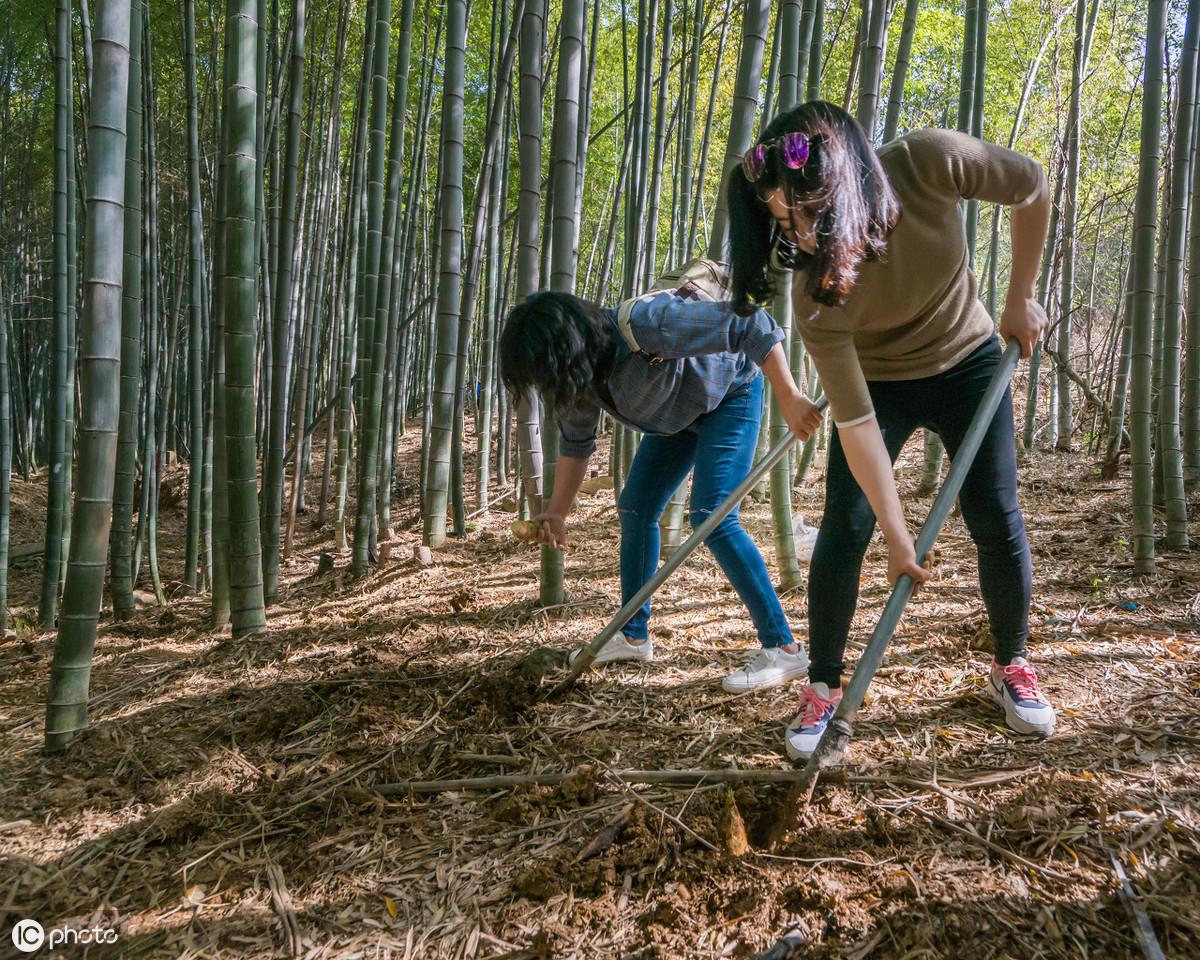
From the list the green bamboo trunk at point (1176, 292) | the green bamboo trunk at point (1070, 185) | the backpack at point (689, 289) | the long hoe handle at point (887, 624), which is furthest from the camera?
the green bamboo trunk at point (1070, 185)

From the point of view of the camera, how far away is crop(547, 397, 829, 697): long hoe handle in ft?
5.69

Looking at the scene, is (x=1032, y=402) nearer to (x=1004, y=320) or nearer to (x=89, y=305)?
(x=1004, y=320)

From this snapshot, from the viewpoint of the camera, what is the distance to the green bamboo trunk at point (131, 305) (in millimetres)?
2506

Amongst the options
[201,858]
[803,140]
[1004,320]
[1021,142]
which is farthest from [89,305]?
[1021,142]

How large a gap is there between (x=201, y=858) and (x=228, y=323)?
1511 mm

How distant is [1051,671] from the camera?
1802 mm

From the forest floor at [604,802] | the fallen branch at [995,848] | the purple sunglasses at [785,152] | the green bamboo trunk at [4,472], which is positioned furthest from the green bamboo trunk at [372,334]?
the fallen branch at [995,848]

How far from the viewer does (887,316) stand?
4.45 ft

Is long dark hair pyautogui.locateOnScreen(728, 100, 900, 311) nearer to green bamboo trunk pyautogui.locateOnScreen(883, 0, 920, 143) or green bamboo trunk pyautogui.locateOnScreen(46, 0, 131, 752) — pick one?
green bamboo trunk pyautogui.locateOnScreen(46, 0, 131, 752)

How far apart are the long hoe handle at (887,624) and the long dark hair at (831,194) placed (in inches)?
13.9

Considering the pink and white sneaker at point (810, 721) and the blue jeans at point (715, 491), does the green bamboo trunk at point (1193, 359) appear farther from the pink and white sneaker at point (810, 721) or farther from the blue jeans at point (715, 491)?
the pink and white sneaker at point (810, 721)

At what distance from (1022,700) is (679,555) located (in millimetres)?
751

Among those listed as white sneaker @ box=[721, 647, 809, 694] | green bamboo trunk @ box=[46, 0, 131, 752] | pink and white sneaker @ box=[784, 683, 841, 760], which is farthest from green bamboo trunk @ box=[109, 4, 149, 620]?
pink and white sneaker @ box=[784, 683, 841, 760]

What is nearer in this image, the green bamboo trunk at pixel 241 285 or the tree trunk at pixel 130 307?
the green bamboo trunk at pixel 241 285
